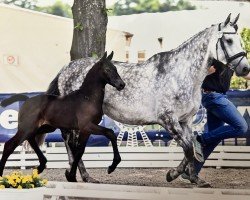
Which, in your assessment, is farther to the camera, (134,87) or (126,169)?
(126,169)

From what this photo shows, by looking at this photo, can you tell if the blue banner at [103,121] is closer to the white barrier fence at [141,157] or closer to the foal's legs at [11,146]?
the white barrier fence at [141,157]

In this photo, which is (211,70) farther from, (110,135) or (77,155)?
(77,155)

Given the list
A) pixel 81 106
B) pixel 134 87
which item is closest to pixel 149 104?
pixel 134 87

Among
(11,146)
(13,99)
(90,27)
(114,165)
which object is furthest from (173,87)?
(13,99)

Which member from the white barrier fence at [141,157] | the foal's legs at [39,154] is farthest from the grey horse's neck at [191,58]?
the foal's legs at [39,154]

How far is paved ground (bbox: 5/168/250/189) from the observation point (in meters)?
5.77

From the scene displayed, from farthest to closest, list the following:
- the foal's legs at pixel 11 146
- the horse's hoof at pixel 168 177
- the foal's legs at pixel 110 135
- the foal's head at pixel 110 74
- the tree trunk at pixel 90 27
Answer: the tree trunk at pixel 90 27, the horse's hoof at pixel 168 177, the foal's legs at pixel 11 146, the foal's legs at pixel 110 135, the foal's head at pixel 110 74

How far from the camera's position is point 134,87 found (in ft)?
18.2

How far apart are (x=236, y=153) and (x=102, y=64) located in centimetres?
144

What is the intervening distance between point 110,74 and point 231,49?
34.8 inches

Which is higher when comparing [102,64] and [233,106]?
[102,64]

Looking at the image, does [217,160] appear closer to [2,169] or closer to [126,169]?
[126,169]

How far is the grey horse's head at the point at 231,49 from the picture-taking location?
531 centimetres

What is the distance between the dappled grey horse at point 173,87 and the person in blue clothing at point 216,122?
0.13 meters
